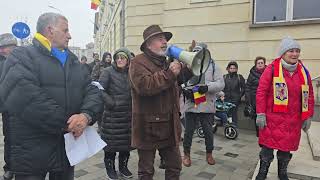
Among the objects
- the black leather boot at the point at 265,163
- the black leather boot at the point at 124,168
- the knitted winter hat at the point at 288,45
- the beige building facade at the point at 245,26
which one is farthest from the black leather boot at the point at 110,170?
the beige building facade at the point at 245,26

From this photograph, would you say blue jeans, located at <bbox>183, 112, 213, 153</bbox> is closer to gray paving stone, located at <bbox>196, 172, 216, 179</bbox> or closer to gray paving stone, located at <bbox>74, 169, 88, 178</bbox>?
gray paving stone, located at <bbox>196, 172, 216, 179</bbox>

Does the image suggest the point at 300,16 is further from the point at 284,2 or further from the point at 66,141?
the point at 66,141

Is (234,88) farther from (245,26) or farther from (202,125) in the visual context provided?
(202,125)

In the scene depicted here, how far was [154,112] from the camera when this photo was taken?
3.20 m

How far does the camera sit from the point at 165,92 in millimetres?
3246

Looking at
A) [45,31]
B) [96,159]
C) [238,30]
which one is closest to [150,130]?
[45,31]

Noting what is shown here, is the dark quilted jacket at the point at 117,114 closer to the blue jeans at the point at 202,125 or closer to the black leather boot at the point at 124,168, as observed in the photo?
the black leather boot at the point at 124,168

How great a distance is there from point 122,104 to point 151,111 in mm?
1107

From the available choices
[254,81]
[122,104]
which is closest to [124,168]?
[122,104]

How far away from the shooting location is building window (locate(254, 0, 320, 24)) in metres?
7.80

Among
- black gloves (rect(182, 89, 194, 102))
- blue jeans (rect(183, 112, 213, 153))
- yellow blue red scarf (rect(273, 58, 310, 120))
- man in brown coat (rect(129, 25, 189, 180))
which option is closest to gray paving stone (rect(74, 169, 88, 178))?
blue jeans (rect(183, 112, 213, 153))

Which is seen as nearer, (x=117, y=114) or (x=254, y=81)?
(x=117, y=114)

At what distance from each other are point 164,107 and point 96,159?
272cm

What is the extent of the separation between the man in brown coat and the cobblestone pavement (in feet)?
4.54
